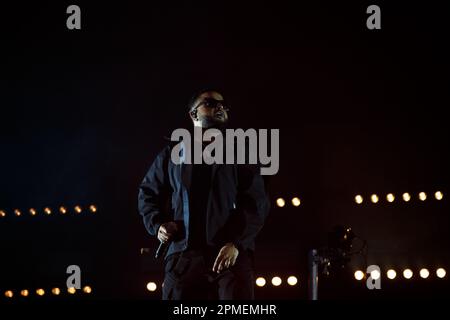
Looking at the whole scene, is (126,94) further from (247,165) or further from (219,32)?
(247,165)

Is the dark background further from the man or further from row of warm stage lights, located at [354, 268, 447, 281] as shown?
the man

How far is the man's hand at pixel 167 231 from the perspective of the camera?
9.10 ft

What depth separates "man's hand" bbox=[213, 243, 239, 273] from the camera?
2.60 meters

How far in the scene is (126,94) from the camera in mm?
4148

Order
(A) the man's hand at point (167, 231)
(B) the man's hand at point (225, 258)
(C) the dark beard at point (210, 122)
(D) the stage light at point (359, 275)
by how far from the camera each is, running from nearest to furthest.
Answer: (B) the man's hand at point (225, 258) < (A) the man's hand at point (167, 231) < (C) the dark beard at point (210, 122) < (D) the stage light at point (359, 275)

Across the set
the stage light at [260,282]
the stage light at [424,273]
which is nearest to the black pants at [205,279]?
the stage light at [260,282]

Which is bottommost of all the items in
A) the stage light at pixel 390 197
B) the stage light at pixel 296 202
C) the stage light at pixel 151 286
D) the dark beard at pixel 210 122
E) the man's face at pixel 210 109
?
the stage light at pixel 151 286

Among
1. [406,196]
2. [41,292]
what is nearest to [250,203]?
[406,196]

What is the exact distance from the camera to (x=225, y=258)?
261 centimetres

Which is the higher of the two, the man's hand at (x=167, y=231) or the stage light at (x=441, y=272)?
the man's hand at (x=167, y=231)

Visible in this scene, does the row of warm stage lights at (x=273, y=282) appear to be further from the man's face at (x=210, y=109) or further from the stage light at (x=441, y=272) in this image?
the man's face at (x=210, y=109)

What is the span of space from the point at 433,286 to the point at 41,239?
314 centimetres

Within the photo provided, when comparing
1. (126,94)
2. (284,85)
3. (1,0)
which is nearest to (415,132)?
(284,85)

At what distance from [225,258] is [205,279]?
18 cm
